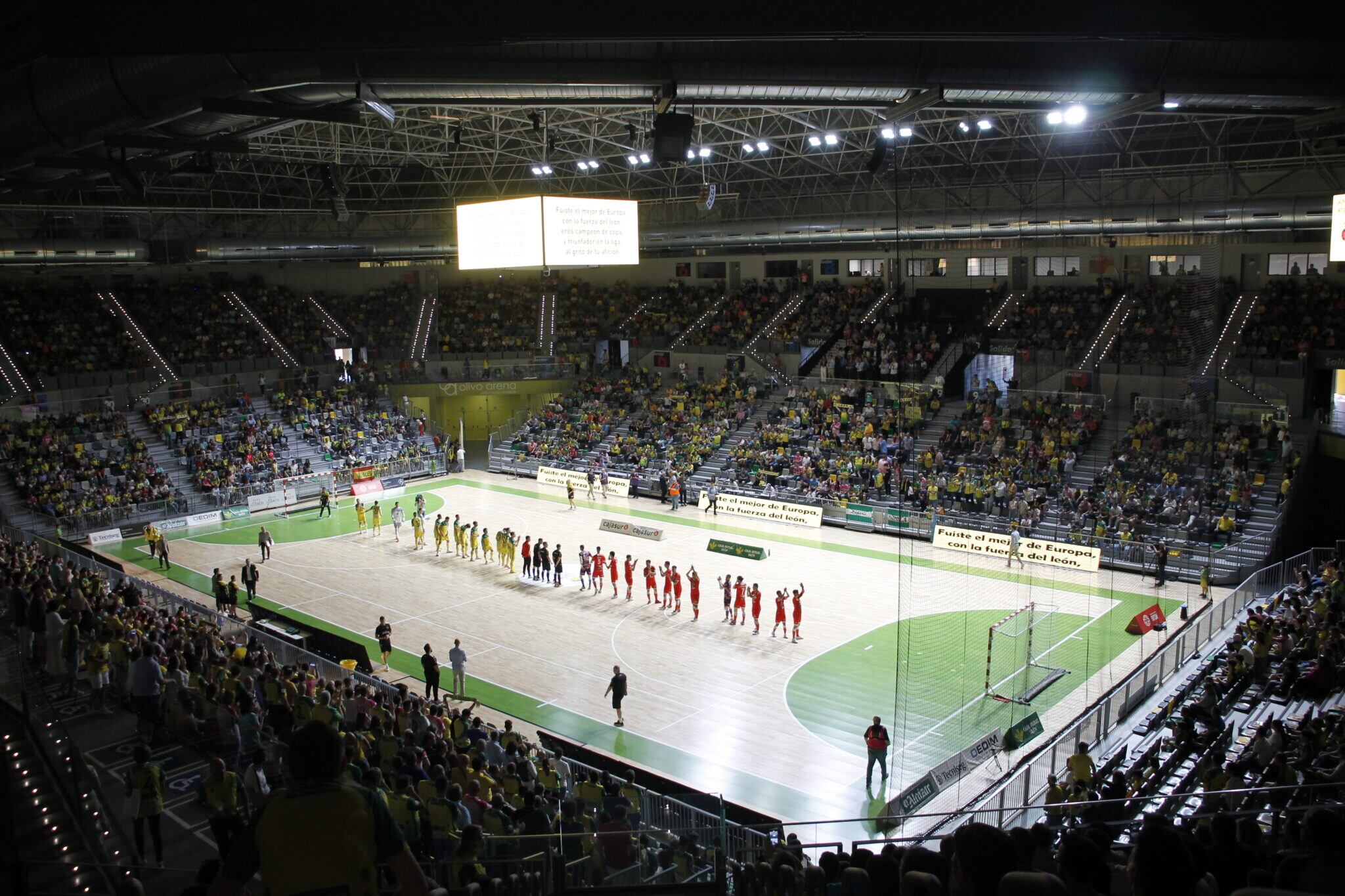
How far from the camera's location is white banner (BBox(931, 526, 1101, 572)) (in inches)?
1037

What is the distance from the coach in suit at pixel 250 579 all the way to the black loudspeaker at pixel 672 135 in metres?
17.0

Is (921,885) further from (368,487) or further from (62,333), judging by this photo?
(62,333)

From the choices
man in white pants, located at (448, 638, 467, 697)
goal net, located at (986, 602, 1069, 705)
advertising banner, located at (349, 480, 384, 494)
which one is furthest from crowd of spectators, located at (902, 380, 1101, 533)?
advertising banner, located at (349, 480, 384, 494)

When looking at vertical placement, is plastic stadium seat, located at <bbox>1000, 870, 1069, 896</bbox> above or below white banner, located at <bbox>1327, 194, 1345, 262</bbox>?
below

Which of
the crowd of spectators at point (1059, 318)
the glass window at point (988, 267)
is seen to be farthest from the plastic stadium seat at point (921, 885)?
the glass window at point (988, 267)

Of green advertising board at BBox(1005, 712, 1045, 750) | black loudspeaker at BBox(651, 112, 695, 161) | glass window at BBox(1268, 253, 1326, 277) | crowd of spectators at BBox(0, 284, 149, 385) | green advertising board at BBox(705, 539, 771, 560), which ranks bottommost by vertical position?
green advertising board at BBox(1005, 712, 1045, 750)

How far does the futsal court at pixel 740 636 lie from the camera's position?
54.4ft

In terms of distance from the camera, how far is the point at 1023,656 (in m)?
20.5

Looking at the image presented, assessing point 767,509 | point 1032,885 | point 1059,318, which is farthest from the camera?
point 1059,318

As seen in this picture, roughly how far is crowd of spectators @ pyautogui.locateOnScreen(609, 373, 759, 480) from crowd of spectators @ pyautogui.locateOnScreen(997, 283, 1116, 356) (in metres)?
10.2

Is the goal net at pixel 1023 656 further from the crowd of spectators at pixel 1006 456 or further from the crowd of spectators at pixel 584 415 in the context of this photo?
the crowd of spectators at pixel 584 415

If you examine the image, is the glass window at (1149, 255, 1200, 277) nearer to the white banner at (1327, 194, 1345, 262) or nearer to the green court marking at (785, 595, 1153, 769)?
the white banner at (1327, 194, 1345, 262)

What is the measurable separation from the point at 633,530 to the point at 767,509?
15.9 ft

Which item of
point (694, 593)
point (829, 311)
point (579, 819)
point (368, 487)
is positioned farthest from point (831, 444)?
point (579, 819)
